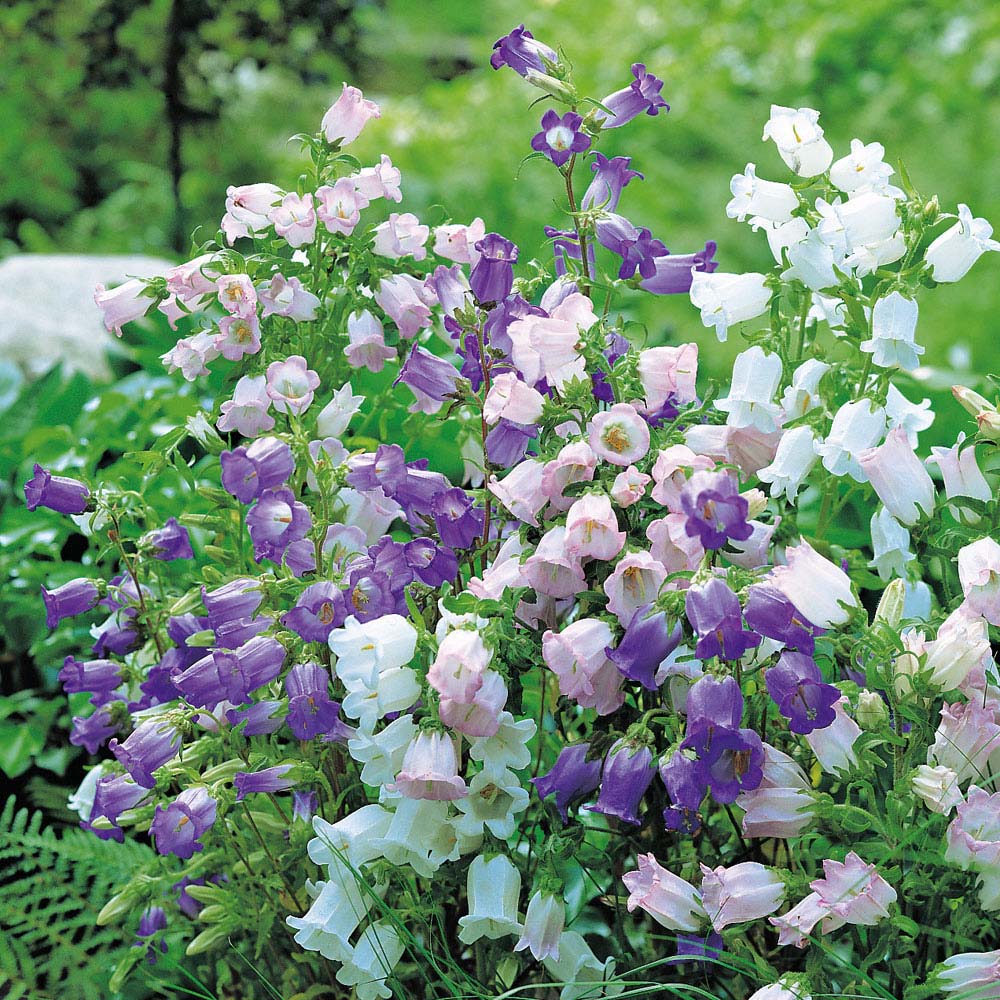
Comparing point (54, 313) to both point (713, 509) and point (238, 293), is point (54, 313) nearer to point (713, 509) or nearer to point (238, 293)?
point (238, 293)

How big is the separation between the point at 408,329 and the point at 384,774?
47cm

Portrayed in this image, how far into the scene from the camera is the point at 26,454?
8.43 ft

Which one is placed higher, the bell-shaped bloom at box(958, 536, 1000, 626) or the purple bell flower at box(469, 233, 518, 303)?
the purple bell flower at box(469, 233, 518, 303)

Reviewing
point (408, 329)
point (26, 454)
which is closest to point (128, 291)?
point (408, 329)

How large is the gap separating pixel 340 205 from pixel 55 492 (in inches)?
17.8

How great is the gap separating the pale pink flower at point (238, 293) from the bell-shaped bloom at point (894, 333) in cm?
61

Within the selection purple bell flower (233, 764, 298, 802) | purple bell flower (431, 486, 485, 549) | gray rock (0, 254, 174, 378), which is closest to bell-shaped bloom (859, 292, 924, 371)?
purple bell flower (431, 486, 485, 549)

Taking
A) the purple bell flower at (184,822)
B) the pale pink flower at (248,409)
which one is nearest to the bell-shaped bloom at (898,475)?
the pale pink flower at (248,409)

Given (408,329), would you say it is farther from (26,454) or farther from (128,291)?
(26,454)

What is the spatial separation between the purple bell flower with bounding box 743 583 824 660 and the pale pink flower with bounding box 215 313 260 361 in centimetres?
57

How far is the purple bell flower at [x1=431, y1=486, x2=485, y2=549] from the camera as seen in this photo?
47.4 inches

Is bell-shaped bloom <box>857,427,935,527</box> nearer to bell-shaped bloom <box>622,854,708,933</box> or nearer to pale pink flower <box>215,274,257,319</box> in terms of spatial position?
bell-shaped bloom <box>622,854,708,933</box>

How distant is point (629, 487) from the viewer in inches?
43.3

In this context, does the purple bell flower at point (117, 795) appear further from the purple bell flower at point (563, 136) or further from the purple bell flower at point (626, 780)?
the purple bell flower at point (563, 136)
